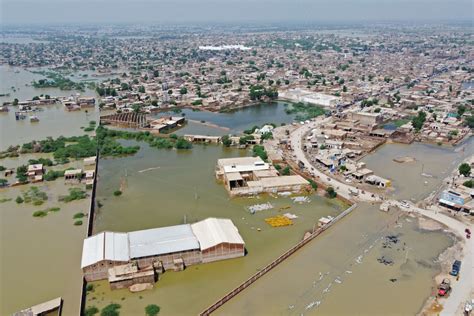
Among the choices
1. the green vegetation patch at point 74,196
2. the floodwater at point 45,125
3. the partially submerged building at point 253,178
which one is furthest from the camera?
the floodwater at point 45,125

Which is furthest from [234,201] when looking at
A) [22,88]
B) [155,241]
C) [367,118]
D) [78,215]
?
[22,88]

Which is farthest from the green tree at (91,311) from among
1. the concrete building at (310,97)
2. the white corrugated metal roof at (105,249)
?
the concrete building at (310,97)

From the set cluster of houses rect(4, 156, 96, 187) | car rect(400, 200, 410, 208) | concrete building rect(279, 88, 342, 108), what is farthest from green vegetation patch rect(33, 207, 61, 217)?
concrete building rect(279, 88, 342, 108)

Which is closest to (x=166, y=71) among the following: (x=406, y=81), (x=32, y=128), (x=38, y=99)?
(x=38, y=99)

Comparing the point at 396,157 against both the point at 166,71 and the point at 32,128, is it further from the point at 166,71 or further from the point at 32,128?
the point at 166,71

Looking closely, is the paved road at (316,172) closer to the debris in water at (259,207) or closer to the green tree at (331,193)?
the green tree at (331,193)

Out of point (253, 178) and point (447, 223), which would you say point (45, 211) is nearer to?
point (253, 178)
